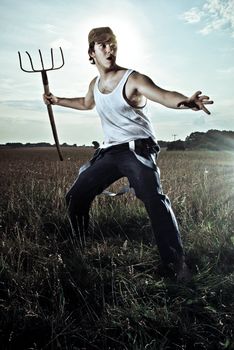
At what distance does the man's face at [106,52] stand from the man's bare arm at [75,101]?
477mm

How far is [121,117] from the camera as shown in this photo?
3.80 meters

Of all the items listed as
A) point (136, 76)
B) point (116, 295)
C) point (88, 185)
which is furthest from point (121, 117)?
point (116, 295)

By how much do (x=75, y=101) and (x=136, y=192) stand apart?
4.78 ft

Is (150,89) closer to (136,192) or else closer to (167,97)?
(167,97)

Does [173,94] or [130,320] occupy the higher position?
[173,94]

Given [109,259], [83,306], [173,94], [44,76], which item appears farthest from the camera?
[44,76]

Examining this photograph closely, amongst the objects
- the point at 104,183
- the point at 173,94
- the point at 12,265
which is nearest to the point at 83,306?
the point at 12,265

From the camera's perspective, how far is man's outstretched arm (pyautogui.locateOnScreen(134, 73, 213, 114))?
3.04 meters

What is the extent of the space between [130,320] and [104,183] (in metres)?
1.51

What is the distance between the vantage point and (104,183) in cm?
404

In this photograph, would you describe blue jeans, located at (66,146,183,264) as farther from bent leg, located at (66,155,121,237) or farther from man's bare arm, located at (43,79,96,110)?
man's bare arm, located at (43,79,96,110)

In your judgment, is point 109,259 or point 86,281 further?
point 109,259

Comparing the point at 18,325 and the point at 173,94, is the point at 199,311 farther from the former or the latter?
the point at 173,94

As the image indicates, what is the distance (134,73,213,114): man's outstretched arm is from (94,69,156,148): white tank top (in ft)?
0.64
